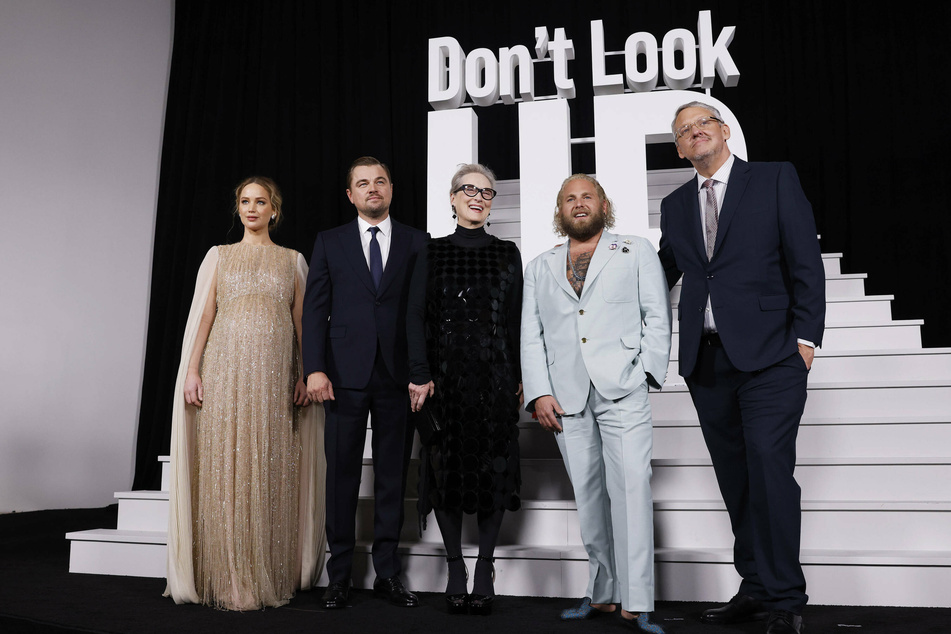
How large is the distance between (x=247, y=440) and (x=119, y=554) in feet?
3.13

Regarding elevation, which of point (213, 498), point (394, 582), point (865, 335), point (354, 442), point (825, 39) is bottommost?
point (394, 582)

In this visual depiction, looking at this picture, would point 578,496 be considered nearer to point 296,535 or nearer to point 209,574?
point 296,535

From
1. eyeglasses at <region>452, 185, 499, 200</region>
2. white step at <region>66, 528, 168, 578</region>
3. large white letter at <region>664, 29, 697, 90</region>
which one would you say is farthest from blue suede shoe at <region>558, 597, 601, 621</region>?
large white letter at <region>664, 29, 697, 90</region>

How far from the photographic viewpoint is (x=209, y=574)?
8.41ft

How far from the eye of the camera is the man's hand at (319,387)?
2.55 meters

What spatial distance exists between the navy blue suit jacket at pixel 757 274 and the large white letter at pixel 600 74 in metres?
2.16

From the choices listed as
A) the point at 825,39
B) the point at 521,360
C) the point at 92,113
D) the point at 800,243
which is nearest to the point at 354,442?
the point at 521,360

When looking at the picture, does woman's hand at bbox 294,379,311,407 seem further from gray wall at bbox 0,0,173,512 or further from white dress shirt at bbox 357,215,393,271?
gray wall at bbox 0,0,173,512

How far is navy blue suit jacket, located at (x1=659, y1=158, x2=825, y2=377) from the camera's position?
2135 millimetres

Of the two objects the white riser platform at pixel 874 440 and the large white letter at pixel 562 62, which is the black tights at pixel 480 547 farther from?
the large white letter at pixel 562 62

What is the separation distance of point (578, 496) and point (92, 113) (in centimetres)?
519

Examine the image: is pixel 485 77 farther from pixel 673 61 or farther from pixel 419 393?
pixel 419 393

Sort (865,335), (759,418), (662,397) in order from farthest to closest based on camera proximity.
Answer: (865,335) < (662,397) < (759,418)

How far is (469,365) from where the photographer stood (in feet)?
8.02
